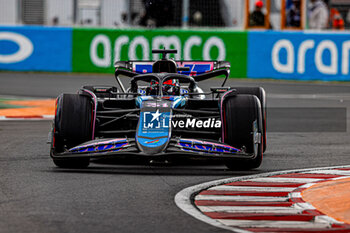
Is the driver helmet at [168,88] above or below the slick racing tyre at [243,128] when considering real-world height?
above

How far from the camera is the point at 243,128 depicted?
9.36m

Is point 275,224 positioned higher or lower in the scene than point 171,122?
lower

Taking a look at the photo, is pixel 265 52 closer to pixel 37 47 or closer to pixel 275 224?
Answer: pixel 37 47

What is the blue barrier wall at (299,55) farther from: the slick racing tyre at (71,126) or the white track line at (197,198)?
the slick racing tyre at (71,126)

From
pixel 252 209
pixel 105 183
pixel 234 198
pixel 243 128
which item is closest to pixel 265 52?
pixel 243 128

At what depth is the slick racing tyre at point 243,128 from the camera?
9320 mm

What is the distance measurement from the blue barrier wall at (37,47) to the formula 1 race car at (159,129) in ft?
50.8

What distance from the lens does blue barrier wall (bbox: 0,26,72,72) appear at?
25422 mm

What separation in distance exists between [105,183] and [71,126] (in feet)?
3.87

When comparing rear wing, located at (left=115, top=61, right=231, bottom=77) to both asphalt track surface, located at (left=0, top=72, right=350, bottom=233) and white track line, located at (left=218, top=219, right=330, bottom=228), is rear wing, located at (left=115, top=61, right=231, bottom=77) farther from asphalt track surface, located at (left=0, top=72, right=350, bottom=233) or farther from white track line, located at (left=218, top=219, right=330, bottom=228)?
white track line, located at (left=218, top=219, right=330, bottom=228)

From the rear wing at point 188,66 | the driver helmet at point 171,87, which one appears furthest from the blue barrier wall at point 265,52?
the driver helmet at point 171,87

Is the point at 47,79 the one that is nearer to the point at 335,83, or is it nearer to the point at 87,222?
the point at 335,83

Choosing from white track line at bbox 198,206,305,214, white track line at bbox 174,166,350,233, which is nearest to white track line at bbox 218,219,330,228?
white track line at bbox 174,166,350,233

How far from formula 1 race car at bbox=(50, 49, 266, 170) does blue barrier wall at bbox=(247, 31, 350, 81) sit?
13.8 m
